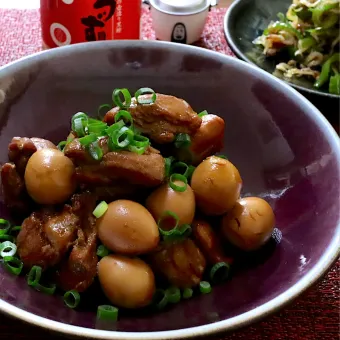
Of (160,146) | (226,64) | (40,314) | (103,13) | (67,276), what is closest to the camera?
(40,314)

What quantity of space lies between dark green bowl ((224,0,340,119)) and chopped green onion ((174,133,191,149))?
643 millimetres

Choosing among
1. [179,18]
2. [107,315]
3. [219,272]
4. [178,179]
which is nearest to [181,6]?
[179,18]

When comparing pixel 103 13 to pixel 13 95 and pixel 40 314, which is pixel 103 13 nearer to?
pixel 13 95

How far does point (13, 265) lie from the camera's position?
0.92 meters

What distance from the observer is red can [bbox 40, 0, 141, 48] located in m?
1.42

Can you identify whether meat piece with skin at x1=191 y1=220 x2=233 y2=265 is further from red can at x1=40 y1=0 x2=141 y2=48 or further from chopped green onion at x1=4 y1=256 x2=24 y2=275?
red can at x1=40 y1=0 x2=141 y2=48

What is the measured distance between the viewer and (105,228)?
2.88ft

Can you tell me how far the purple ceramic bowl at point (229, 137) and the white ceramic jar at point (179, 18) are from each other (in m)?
0.57

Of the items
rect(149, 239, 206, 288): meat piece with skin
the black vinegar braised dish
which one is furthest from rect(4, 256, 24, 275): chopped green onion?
rect(149, 239, 206, 288): meat piece with skin

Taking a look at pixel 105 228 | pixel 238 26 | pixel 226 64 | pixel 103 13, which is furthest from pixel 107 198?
pixel 238 26

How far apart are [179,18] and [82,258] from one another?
3.76ft

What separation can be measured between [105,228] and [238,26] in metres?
1.23

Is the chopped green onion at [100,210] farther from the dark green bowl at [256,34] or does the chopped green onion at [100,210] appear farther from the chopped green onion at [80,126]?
the dark green bowl at [256,34]

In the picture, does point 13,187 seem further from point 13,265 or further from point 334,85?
point 334,85
